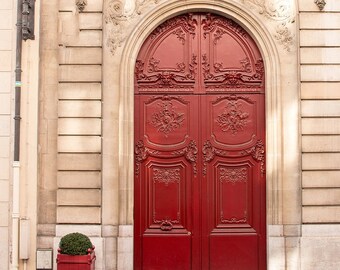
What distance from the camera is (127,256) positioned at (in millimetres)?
9328

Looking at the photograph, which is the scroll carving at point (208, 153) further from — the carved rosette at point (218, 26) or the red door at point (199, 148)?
the carved rosette at point (218, 26)

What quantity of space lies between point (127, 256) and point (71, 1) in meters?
4.22

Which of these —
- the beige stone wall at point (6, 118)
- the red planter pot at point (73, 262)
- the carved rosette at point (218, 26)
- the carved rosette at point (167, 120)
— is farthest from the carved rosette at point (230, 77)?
the red planter pot at point (73, 262)

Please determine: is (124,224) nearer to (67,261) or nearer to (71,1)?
(67,261)

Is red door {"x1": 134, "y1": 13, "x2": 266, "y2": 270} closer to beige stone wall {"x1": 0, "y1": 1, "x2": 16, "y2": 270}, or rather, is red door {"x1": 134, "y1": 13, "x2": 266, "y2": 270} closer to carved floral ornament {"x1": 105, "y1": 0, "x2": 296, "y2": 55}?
carved floral ornament {"x1": 105, "y1": 0, "x2": 296, "y2": 55}

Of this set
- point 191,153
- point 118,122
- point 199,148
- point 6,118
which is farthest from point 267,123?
point 6,118

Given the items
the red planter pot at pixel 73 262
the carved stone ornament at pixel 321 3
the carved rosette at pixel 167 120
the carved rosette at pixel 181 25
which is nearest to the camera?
the red planter pot at pixel 73 262

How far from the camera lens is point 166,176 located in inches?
381

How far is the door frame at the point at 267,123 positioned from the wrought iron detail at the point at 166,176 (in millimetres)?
432

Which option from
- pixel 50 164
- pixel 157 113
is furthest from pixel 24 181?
pixel 157 113

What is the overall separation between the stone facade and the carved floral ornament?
0.05 ft

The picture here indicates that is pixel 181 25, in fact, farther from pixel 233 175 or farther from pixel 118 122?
pixel 233 175

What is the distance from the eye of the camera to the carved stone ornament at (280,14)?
9.55m

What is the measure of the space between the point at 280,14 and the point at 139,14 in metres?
2.30
